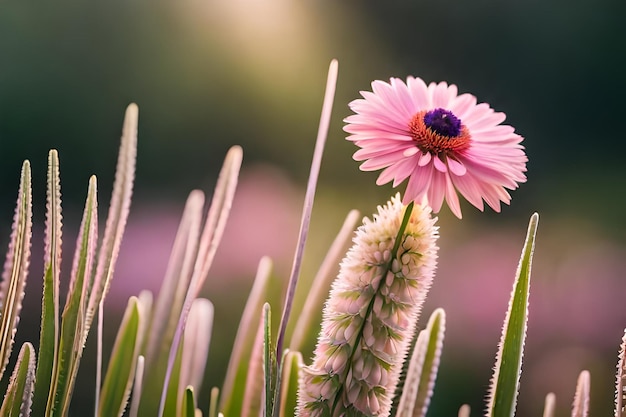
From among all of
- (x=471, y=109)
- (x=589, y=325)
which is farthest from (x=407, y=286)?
(x=589, y=325)

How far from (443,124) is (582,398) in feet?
0.99

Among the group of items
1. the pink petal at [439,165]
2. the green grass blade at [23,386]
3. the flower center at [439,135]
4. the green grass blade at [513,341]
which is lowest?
the green grass blade at [23,386]

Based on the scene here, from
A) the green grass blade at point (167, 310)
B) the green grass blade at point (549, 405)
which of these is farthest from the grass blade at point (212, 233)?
the green grass blade at point (549, 405)

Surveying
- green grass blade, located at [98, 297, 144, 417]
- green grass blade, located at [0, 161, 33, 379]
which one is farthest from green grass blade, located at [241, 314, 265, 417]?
green grass blade, located at [0, 161, 33, 379]

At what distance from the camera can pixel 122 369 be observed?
558 millimetres

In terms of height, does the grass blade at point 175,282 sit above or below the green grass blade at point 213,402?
above

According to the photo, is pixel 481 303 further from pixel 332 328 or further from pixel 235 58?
pixel 235 58

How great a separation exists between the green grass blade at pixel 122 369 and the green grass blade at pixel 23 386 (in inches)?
3.0

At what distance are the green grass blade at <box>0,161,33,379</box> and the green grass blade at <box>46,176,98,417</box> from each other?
4 cm

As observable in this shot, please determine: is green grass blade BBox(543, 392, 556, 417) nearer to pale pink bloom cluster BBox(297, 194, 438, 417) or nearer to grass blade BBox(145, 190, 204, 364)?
pale pink bloom cluster BBox(297, 194, 438, 417)

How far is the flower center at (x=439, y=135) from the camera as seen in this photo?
43 cm

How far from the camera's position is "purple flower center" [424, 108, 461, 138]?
43cm

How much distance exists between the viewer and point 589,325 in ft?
1.98

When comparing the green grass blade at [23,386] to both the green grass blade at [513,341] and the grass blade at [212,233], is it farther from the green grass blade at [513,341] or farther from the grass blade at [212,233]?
the green grass blade at [513,341]
